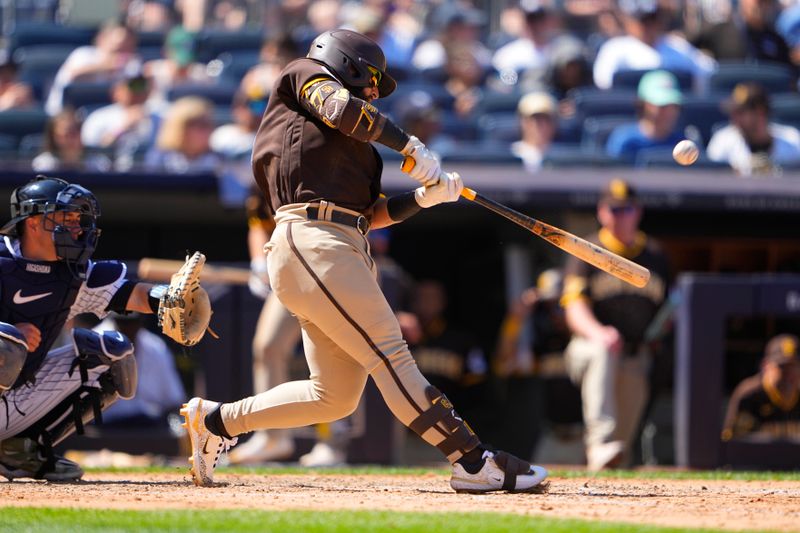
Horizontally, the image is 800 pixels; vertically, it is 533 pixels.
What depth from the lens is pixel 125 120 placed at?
10.3m

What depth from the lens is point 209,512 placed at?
433 cm

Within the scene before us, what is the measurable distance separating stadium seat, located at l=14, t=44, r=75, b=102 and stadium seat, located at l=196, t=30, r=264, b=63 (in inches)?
44.0

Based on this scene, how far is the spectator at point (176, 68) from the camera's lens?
427 inches

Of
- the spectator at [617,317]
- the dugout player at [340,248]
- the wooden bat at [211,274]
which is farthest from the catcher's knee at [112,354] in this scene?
the spectator at [617,317]

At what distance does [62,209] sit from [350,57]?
126 cm

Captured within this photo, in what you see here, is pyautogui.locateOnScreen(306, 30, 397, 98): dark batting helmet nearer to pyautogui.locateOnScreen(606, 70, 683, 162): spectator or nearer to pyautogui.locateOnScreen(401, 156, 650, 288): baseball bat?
pyautogui.locateOnScreen(401, 156, 650, 288): baseball bat

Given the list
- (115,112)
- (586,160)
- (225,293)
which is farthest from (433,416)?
(115,112)

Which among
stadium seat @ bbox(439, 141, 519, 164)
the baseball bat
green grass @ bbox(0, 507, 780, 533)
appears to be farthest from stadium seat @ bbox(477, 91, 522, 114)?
green grass @ bbox(0, 507, 780, 533)

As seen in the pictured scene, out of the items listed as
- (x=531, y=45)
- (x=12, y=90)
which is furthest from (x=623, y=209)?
(x=12, y=90)

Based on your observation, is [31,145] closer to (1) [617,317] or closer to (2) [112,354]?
(1) [617,317]

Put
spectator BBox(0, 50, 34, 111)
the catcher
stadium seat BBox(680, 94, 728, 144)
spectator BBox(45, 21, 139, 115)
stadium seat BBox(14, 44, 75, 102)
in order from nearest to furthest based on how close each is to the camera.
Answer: the catcher
stadium seat BBox(680, 94, 728, 144)
spectator BBox(0, 50, 34, 111)
spectator BBox(45, 21, 139, 115)
stadium seat BBox(14, 44, 75, 102)

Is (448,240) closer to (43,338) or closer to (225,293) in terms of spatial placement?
(225,293)

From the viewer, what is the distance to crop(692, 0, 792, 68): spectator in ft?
37.9

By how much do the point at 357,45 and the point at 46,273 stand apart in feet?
4.77
